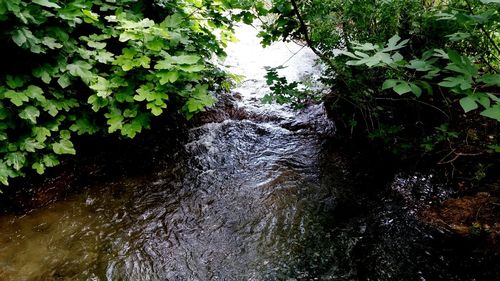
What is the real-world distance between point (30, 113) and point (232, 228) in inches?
91.0

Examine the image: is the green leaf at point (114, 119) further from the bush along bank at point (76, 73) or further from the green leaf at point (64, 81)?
the green leaf at point (64, 81)

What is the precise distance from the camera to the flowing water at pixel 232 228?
103 inches

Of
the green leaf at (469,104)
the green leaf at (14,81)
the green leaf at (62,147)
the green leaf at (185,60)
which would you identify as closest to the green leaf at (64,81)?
the green leaf at (14,81)

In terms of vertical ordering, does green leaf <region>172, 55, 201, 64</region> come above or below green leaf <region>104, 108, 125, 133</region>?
above

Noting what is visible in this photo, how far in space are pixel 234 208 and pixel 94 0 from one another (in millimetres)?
2818

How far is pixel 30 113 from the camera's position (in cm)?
296

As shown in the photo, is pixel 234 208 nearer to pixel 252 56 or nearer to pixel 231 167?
pixel 231 167

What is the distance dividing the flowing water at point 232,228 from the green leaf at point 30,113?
1104 mm

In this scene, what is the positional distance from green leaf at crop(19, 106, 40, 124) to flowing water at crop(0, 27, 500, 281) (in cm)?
110

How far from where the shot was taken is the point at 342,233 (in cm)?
291

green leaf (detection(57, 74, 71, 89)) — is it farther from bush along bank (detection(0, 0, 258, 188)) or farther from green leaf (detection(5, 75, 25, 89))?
green leaf (detection(5, 75, 25, 89))

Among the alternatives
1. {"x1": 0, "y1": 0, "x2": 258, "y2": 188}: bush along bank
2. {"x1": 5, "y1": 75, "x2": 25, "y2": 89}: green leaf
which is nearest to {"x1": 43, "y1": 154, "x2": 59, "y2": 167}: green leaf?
{"x1": 0, "y1": 0, "x2": 258, "y2": 188}: bush along bank

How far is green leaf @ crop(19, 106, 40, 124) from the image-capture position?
2.93m

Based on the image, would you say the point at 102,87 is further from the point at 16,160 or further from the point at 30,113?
the point at 16,160
